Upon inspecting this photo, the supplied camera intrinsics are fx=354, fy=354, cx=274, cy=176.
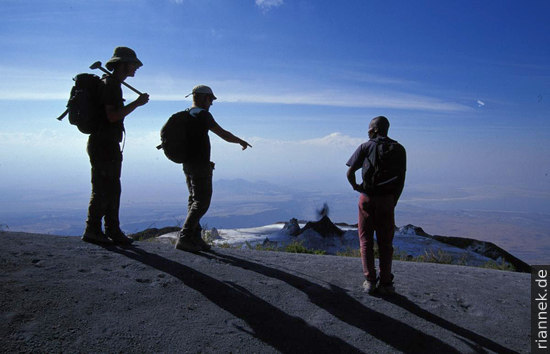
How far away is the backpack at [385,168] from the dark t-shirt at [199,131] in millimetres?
2312

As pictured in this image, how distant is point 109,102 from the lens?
495 centimetres

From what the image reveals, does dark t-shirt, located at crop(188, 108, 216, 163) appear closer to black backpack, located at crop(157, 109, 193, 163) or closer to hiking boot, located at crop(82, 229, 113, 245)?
black backpack, located at crop(157, 109, 193, 163)

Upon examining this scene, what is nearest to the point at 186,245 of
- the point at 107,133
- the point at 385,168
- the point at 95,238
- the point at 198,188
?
the point at 198,188

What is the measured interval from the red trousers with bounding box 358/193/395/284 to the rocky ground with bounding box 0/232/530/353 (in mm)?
336

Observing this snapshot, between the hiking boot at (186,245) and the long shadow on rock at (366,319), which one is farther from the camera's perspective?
the hiking boot at (186,245)

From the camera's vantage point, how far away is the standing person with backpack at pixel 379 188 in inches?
163

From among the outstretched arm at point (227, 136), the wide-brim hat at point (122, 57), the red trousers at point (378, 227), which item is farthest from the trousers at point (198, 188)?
the red trousers at point (378, 227)

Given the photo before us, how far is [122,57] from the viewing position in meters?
5.07

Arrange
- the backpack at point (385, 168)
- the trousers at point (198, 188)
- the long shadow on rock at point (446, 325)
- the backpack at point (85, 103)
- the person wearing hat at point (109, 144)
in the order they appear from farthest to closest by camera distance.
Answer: the trousers at point (198, 188)
the person wearing hat at point (109, 144)
the backpack at point (85, 103)
the backpack at point (385, 168)
the long shadow on rock at point (446, 325)

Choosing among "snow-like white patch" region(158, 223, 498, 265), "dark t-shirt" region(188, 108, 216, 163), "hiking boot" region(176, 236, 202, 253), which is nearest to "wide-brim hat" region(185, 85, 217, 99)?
"dark t-shirt" region(188, 108, 216, 163)

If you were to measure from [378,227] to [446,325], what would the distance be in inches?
47.8

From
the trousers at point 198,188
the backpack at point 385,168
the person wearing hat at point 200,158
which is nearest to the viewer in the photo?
the backpack at point 385,168

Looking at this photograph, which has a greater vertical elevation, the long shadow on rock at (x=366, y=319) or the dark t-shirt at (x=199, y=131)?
the dark t-shirt at (x=199, y=131)

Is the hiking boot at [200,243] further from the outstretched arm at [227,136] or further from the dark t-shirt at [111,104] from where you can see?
the dark t-shirt at [111,104]
